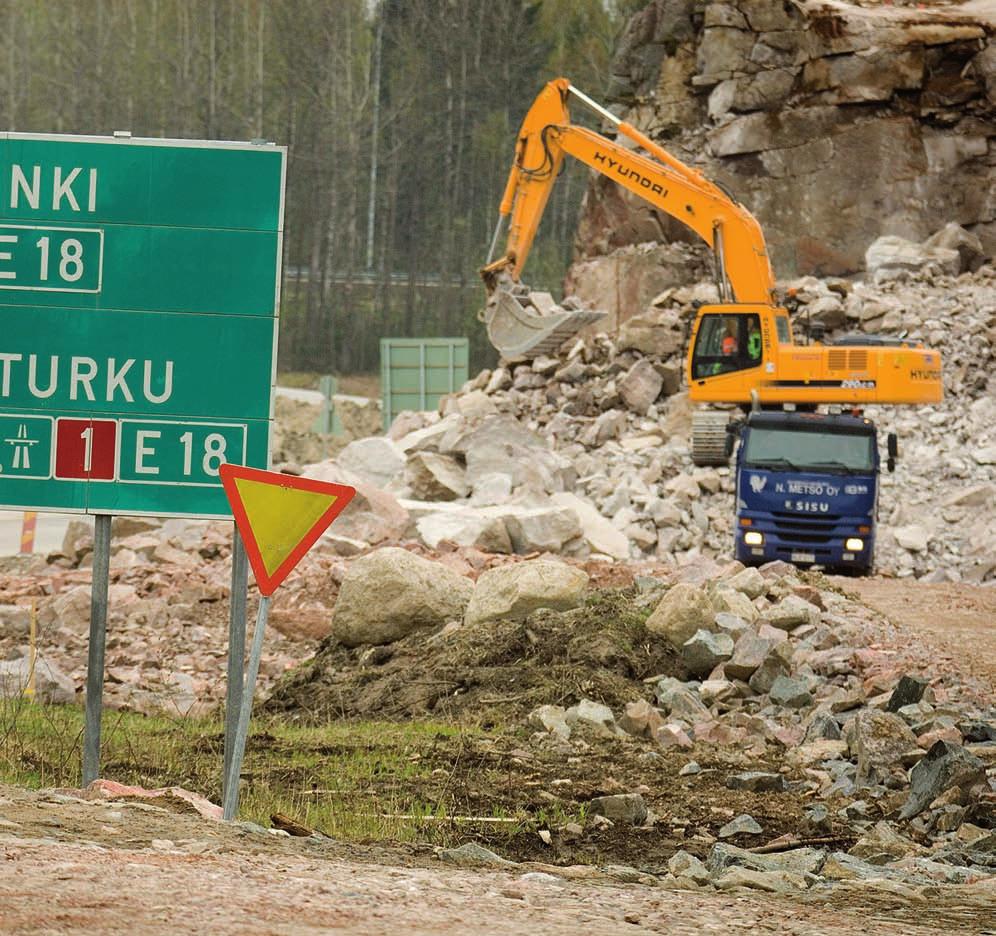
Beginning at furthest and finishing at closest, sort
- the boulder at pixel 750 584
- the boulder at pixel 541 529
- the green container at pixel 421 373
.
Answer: the green container at pixel 421 373 < the boulder at pixel 541 529 < the boulder at pixel 750 584

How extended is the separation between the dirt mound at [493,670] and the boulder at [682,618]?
107 mm

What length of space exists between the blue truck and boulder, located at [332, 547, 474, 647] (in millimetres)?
6460

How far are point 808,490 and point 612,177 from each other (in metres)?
9.88

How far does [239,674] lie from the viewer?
29.0ft

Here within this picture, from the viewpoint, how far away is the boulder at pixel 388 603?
15453 millimetres

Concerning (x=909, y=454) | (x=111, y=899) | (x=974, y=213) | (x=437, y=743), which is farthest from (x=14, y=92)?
(x=111, y=899)

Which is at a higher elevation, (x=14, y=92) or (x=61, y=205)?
(x=14, y=92)

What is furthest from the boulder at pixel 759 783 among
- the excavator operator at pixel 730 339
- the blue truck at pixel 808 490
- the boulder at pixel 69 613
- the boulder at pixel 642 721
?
the excavator operator at pixel 730 339

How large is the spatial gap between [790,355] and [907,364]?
1.78 metres

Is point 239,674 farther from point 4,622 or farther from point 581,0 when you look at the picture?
point 581,0

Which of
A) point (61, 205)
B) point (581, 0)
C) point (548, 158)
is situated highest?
point (581, 0)

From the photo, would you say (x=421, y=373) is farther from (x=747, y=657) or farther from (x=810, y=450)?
(x=747, y=657)

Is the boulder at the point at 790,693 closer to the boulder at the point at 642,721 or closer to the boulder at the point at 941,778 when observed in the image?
the boulder at the point at 642,721

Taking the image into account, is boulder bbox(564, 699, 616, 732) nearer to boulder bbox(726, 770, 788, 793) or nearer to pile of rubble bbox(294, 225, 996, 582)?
boulder bbox(726, 770, 788, 793)
